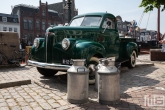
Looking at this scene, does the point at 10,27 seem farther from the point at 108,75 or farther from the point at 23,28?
the point at 108,75

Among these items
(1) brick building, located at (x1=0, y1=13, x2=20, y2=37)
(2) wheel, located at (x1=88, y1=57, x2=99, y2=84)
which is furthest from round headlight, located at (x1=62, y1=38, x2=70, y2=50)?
(1) brick building, located at (x1=0, y1=13, x2=20, y2=37)

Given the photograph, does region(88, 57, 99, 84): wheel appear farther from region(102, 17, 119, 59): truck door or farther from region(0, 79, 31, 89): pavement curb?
region(0, 79, 31, 89): pavement curb

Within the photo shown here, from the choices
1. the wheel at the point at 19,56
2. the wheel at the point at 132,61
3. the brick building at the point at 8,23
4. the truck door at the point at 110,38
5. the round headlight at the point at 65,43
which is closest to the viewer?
the round headlight at the point at 65,43

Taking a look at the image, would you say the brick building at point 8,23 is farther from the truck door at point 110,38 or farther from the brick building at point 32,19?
the truck door at point 110,38

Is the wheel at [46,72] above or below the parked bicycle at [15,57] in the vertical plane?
below

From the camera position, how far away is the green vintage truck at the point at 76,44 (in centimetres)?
450

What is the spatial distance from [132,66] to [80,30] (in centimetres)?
371

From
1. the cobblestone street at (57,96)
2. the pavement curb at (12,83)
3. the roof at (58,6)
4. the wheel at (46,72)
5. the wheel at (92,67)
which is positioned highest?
the roof at (58,6)

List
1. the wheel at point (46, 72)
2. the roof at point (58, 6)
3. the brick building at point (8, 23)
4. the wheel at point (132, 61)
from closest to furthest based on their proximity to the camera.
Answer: the wheel at point (46, 72)
the wheel at point (132, 61)
the brick building at point (8, 23)
the roof at point (58, 6)

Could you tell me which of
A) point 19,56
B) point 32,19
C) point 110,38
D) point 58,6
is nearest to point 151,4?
point 110,38

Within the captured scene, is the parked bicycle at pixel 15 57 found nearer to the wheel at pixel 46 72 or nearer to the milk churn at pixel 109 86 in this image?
the wheel at pixel 46 72

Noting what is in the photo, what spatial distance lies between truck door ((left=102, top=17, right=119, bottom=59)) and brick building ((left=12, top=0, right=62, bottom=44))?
37.8m

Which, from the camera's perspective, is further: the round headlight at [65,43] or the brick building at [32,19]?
the brick building at [32,19]

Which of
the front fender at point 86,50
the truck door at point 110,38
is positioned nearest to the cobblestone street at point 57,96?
the front fender at point 86,50
